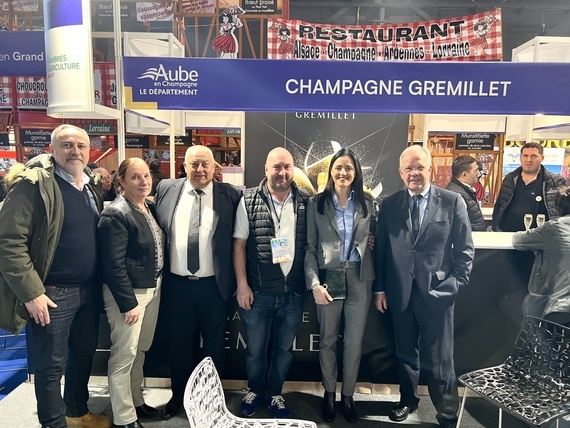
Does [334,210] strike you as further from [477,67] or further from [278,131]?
[278,131]

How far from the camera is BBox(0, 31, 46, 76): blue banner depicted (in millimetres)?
3102

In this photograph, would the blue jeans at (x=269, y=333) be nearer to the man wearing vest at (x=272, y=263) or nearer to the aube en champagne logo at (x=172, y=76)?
the man wearing vest at (x=272, y=263)

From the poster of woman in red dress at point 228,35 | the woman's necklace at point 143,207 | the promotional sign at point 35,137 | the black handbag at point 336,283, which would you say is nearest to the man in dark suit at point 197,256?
the woman's necklace at point 143,207

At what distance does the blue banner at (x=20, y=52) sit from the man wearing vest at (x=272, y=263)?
6.50ft

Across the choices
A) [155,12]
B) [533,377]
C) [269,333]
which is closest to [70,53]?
[269,333]

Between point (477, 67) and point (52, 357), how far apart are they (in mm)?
2850

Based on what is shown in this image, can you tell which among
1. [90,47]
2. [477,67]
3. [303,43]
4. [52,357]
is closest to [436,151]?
[303,43]

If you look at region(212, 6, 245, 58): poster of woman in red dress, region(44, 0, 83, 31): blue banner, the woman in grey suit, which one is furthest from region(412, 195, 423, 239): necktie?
region(212, 6, 245, 58): poster of woman in red dress

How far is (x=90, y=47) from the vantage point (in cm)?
275

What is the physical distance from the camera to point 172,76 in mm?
2652

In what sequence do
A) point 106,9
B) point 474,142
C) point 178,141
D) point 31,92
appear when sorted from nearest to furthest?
point 31,92, point 474,142, point 106,9, point 178,141

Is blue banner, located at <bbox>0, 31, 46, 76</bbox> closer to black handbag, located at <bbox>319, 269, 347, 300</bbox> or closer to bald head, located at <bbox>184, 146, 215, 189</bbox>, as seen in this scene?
bald head, located at <bbox>184, 146, 215, 189</bbox>

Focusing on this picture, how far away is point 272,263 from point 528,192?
2.76m

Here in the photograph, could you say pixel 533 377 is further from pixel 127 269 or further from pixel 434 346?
pixel 127 269
